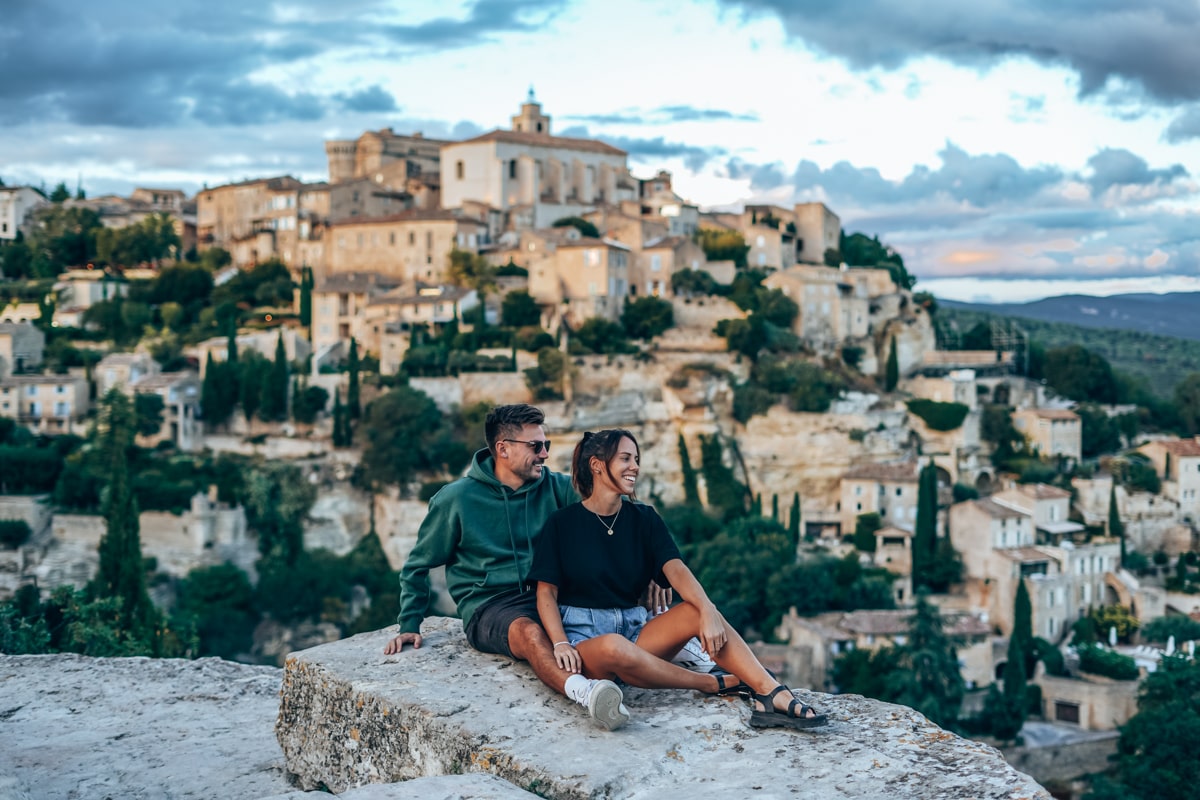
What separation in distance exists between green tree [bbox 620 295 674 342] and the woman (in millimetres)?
38883

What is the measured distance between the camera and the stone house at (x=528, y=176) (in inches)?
2138

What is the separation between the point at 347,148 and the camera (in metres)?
65.0

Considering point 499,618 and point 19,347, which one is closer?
point 499,618

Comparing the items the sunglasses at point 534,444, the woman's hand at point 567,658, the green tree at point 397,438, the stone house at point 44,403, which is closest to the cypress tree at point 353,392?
the green tree at point 397,438

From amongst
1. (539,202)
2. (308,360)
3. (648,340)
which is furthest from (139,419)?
(539,202)

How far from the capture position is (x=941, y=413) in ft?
144

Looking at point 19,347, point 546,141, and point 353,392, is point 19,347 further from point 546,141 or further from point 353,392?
point 546,141

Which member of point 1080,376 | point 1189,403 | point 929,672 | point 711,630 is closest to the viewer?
point 711,630

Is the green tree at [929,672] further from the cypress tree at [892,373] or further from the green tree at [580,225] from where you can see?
the green tree at [580,225]

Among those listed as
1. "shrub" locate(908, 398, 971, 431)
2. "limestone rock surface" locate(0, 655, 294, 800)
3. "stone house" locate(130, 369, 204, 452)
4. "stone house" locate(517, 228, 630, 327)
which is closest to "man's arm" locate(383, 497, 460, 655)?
"limestone rock surface" locate(0, 655, 294, 800)

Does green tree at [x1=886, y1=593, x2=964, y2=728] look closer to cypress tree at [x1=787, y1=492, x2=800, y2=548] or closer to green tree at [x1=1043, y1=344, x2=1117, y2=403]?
cypress tree at [x1=787, y1=492, x2=800, y2=548]

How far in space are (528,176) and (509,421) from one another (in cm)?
4978

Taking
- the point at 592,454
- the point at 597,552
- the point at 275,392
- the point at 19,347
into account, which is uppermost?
the point at 592,454

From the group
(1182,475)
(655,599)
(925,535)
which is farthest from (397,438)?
(655,599)
